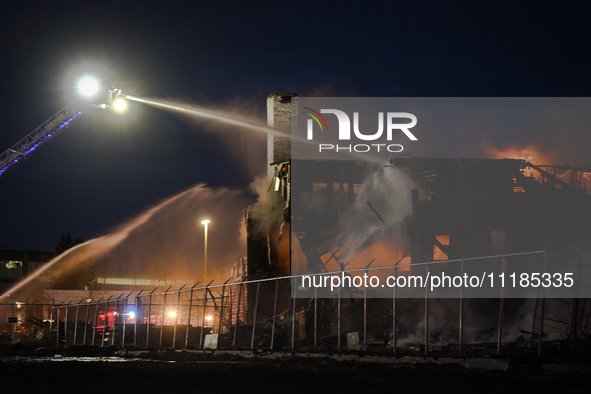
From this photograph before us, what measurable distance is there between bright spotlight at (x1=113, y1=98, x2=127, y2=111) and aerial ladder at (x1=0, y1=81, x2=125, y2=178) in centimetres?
19

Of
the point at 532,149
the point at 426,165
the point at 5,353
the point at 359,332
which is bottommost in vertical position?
the point at 5,353

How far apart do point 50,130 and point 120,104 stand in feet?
13.6

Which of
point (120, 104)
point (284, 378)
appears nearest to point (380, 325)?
point (284, 378)

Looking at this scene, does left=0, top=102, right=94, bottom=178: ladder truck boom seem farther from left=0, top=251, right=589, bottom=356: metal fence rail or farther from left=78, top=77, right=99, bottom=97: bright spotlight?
left=0, top=251, right=589, bottom=356: metal fence rail

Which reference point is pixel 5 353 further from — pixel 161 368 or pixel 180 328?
pixel 161 368

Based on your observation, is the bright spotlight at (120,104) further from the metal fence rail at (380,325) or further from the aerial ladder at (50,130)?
the metal fence rail at (380,325)

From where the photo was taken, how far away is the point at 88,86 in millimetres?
32500

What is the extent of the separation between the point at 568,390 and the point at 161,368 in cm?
1103

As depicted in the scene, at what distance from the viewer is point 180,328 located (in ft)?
90.0

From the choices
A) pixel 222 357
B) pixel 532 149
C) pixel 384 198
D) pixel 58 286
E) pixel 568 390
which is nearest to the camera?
pixel 568 390

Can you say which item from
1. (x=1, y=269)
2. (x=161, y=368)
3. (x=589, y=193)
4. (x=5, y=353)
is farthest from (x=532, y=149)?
(x=1, y=269)

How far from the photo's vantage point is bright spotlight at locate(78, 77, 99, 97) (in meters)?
32.4

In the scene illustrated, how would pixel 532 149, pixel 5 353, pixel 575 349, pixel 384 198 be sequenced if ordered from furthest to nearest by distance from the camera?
pixel 532 149 → pixel 384 198 → pixel 5 353 → pixel 575 349

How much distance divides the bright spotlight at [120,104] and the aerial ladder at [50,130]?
192 millimetres
